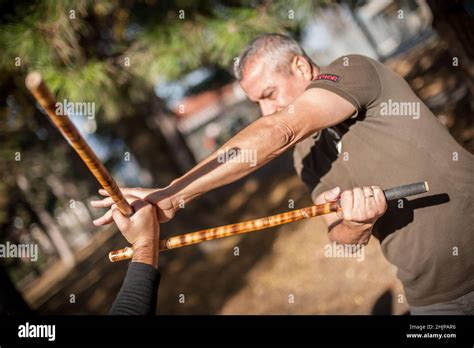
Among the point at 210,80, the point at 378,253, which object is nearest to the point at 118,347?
the point at 378,253

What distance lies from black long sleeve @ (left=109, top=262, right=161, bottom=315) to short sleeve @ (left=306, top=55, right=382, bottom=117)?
90 cm

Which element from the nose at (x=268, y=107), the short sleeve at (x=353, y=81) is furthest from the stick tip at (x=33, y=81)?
the nose at (x=268, y=107)

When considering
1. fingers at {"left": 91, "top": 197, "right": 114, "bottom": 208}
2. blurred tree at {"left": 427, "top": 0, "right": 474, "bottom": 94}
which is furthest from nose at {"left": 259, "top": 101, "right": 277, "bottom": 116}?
blurred tree at {"left": 427, "top": 0, "right": 474, "bottom": 94}

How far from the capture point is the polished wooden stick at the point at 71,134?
875 millimetres

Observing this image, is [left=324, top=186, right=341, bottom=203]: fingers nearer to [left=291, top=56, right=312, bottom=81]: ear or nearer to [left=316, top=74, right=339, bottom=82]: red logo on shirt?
[left=316, top=74, right=339, bottom=82]: red logo on shirt

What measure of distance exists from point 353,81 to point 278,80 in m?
0.45

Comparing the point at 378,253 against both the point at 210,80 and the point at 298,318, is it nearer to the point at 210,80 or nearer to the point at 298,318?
the point at 298,318

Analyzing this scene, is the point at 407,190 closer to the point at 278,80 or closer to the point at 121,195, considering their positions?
the point at 278,80

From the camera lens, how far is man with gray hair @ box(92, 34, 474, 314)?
4.59 ft

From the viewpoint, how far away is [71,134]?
1017 millimetres

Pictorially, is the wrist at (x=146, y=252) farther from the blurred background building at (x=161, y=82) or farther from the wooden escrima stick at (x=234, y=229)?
the blurred background building at (x=161, y=82)

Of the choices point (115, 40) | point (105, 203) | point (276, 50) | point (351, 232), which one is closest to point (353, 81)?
point (276, 50)

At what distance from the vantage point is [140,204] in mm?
1451

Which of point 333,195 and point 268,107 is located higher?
point 268,107
